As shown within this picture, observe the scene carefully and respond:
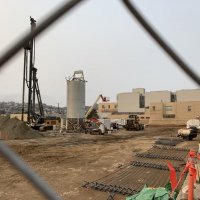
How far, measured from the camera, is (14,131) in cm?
3131

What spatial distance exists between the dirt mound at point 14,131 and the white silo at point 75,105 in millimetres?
8291

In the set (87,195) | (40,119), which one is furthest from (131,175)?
(40,119)

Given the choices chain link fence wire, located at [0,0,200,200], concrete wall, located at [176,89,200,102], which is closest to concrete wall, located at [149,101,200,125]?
concrete wall, located at [176,89,200,102]

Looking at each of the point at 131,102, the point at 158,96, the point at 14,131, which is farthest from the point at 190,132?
the point at 131,102

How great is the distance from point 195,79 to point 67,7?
0.52 meters

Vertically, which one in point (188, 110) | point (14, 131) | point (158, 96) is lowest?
point (14, 131)

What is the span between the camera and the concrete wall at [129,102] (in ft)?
281

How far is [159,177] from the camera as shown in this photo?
458 inches

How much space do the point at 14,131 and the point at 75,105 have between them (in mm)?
10404

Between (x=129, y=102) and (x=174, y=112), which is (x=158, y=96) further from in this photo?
(x=174, y=112)

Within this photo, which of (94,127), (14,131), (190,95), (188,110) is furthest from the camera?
(190,95)

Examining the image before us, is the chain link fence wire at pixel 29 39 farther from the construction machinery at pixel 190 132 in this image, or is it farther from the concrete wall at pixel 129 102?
the concrete wall at pixel 129 102

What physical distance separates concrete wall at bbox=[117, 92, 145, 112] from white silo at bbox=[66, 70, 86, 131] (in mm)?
46668

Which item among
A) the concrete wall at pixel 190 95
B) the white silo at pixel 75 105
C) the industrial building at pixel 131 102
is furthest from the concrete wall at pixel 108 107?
the white silo at pixel 75 105
